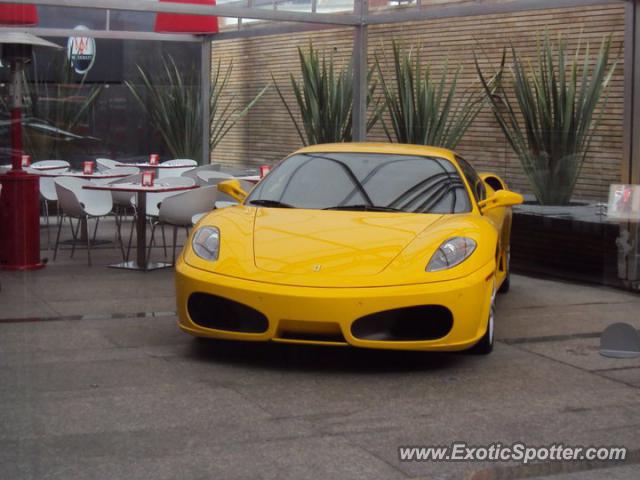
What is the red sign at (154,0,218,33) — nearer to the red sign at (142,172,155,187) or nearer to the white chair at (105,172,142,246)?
the white chair at (105,172,142,246)

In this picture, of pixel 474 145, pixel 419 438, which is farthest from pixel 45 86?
pixel 419 438

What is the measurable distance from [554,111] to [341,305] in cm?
495

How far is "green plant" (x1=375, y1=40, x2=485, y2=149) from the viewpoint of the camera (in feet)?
37.9

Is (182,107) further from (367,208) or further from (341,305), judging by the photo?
(341,305)

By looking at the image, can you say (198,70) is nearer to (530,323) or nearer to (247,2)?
(247,2)

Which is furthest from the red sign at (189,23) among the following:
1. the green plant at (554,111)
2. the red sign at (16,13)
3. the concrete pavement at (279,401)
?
the concrete pavement at (279,401)

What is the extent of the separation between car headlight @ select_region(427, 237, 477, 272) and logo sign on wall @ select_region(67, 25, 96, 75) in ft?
27.0

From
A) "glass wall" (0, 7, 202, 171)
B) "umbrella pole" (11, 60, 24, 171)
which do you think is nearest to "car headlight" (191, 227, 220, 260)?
"umbrella pole" (11, 60, 24, 171)

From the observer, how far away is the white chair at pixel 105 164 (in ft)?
45.2

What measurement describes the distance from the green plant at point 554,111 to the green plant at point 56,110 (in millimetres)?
5648

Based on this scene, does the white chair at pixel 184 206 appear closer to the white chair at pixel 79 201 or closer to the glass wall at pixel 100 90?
the white chair at pixel 79 201

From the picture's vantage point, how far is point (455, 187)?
7.48m

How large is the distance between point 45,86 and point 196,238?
721 cm

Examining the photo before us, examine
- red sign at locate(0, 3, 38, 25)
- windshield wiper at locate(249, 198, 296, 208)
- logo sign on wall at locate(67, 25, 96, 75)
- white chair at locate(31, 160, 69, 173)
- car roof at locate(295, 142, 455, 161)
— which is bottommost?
white chair at locate(31, 160, 69, 173)
